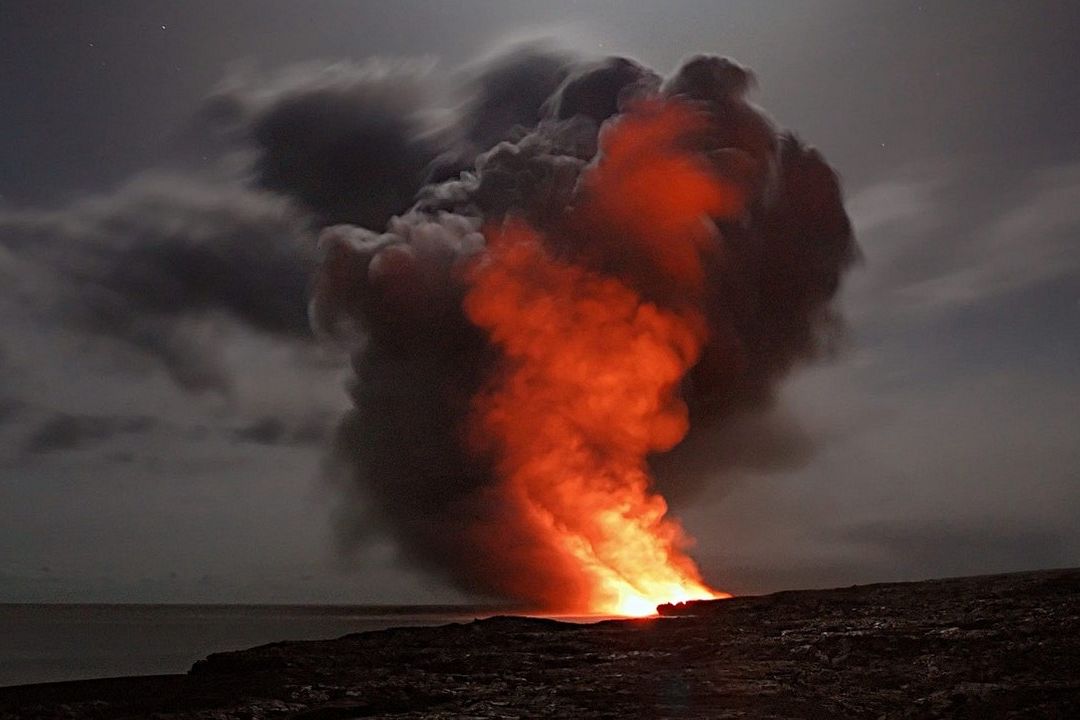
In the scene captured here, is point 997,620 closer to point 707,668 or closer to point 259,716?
point 707,668

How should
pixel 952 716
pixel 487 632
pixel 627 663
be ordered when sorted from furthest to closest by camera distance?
1. pixel 487 632
2. pixel 627 663
3. pixel 952 716

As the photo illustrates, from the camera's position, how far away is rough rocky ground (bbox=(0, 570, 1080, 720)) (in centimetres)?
2467

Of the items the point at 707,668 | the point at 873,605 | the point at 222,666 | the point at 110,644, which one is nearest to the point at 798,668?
the point at 707,668

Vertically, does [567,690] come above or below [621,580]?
below

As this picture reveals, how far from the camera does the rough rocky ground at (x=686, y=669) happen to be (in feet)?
80.9

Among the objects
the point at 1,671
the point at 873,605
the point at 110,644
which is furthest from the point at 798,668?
the point at 110,644

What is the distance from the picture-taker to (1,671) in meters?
72.4

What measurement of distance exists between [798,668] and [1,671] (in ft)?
219

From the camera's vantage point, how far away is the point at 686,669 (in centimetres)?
3033

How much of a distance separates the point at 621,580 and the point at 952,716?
32649 mm

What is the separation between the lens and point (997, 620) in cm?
3359

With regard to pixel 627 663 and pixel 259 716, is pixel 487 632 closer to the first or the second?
pixel 627 663

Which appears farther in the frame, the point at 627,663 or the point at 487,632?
the point at 487,632

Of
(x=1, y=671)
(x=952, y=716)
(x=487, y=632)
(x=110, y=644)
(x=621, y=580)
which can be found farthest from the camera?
(x=110, y=644)
